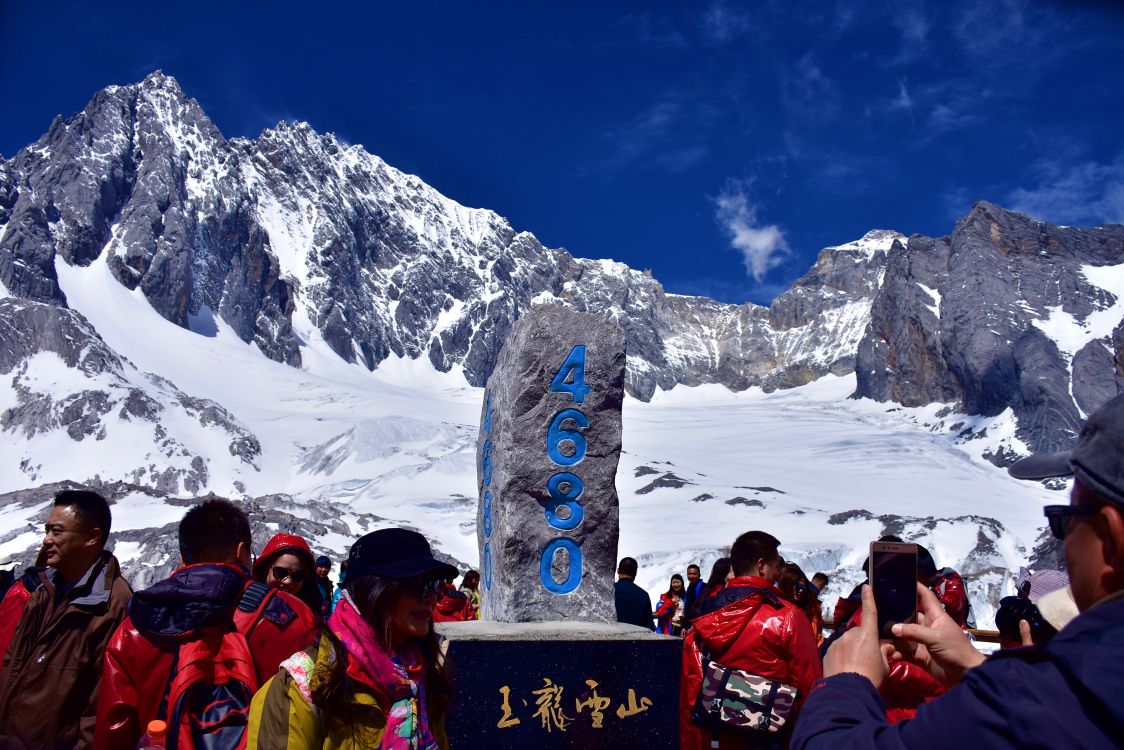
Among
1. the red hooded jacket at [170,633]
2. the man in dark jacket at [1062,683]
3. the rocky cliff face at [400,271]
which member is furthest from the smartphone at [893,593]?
the rocky cliff face at [400,271]

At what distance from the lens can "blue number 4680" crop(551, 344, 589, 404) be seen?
6.96 meters

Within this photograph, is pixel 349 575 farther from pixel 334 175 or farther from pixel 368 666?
pixel 334 175

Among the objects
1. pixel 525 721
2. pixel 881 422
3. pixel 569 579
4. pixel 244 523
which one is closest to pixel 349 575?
pixel 244 523

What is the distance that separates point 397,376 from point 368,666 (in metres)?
108

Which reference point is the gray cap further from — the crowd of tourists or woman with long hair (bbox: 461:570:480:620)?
woman with long hair (bbox: 461:570:480:620)

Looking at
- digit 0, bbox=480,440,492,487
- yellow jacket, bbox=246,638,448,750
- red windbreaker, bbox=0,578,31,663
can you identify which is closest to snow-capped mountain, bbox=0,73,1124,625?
digit 0, bbox=480,440,492,487

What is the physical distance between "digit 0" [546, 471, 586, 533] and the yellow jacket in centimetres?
454

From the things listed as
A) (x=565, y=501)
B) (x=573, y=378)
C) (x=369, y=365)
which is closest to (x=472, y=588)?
(x=565, y=501)

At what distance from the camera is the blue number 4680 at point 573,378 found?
6.96m

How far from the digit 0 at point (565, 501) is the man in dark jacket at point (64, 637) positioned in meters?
3.69

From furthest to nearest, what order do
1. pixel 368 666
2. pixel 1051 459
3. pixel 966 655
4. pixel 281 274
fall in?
pixel 281 274 → pixel 368 666 → pixel 1051 459 → pixel 966 655

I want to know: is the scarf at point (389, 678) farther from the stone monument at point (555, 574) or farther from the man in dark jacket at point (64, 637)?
the stone monument at point (555, 574)

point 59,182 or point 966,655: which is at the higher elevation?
point 59,182

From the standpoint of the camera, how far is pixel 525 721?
5.25m
